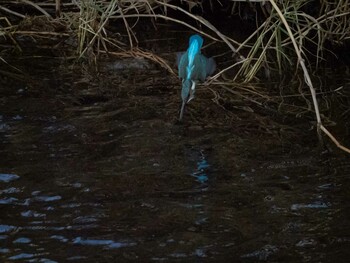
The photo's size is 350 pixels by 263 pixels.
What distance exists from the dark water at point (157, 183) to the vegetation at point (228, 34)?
58 centimetres

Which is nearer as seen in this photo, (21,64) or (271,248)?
(271,248)

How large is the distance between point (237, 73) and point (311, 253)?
8.24 feet

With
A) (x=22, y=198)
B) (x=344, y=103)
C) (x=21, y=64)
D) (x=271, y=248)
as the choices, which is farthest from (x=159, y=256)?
(x=21, y=64)

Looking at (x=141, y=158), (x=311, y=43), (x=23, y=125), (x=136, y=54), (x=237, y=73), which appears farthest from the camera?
(x=311, y=43)

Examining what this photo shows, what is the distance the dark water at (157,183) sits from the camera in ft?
10.9

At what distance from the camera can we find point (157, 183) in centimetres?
391

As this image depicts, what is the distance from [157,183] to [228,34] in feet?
10.0

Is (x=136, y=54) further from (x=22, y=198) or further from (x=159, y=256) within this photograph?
(x=159, y=256)

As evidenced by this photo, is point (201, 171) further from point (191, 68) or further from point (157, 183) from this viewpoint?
point (191, 68)

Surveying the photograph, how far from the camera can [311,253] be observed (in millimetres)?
3279

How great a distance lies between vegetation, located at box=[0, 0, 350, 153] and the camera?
5.56 metres

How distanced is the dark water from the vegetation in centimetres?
58

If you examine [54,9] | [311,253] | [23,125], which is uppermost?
[54,9]

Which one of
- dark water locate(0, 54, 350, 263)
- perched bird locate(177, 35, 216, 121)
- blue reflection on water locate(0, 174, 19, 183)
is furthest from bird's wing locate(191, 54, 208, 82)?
blue reflection on water locate(0, 174, 19, 183)
